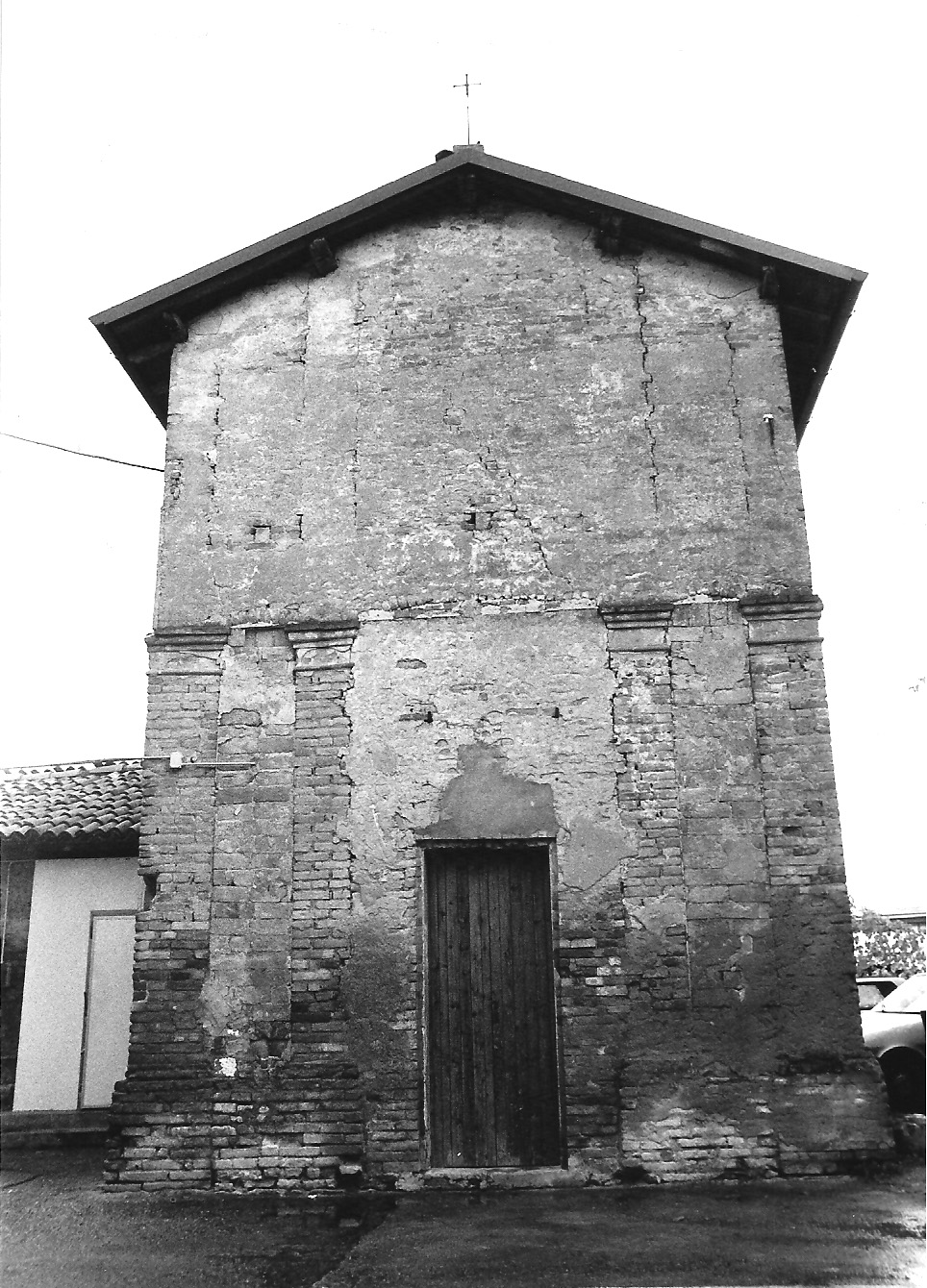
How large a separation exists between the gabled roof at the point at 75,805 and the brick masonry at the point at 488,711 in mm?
2744

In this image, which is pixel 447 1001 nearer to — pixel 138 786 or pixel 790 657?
pixel 790 657

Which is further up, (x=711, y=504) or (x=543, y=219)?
(x=543, y=219)

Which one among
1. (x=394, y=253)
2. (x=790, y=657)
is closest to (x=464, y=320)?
(x=394, y=253)

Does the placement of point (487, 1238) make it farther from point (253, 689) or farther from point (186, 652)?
point (186, 652)

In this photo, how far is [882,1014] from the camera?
11.8 metres

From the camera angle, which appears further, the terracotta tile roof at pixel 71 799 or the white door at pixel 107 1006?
the terracotta tile roof at pixel 71 799

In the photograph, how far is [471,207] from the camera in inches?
374

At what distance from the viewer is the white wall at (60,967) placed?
31.8 ft

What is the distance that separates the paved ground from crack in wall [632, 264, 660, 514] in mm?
4987

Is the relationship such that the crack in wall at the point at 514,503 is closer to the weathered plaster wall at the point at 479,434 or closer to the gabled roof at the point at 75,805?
the weathered plaster wall at the point at 479,434

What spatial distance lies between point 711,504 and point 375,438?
9.33 ft

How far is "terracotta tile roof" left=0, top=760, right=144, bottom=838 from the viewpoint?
10320 mm

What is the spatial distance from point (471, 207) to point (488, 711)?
4.80 metres

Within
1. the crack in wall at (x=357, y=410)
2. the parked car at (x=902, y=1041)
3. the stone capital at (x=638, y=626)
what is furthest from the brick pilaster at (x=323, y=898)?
the parked car at (x=902, y=1041)
